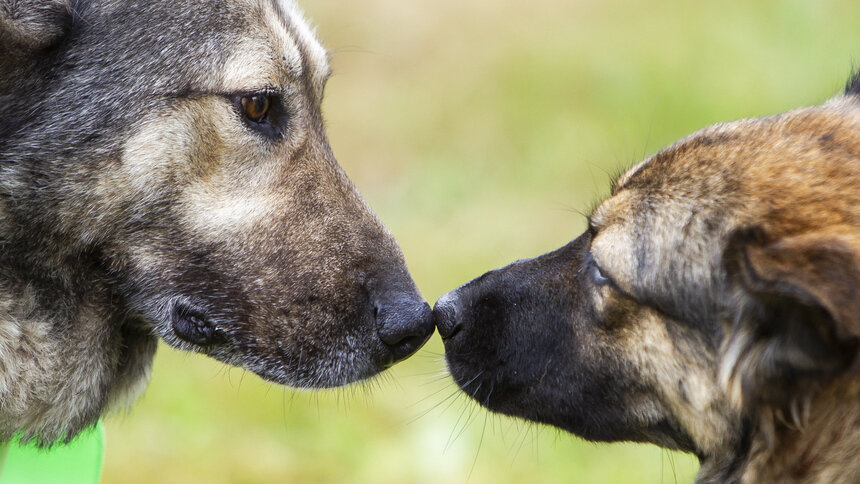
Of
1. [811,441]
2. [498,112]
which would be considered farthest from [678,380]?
[498,112]

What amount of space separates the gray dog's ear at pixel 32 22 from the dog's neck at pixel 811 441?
2.30 metres

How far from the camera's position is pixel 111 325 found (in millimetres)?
3047

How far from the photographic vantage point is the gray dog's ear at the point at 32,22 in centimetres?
272

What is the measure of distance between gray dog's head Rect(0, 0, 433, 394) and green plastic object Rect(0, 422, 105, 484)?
0.61 meters

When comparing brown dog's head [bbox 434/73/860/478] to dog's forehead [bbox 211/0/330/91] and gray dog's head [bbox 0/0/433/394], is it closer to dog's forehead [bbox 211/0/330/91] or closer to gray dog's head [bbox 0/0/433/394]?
gray dog's head [bbox 0/0/433/394]

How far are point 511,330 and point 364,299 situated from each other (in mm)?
488

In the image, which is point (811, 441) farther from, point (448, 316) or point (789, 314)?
point (448, 316)

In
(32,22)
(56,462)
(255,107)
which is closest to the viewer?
(32,22)

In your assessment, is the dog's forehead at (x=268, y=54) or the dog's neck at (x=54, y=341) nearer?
the dog's neck at (x=54, y=341)

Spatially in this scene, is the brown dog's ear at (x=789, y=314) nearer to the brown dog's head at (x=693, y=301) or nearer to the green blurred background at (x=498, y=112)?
the brown dog's head at (x=693, y=301)

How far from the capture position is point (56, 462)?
326 centimetres

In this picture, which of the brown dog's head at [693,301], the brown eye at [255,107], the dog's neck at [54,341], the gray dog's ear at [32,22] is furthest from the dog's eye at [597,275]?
the gray dog's ear at [32,22]

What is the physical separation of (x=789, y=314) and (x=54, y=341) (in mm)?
2148

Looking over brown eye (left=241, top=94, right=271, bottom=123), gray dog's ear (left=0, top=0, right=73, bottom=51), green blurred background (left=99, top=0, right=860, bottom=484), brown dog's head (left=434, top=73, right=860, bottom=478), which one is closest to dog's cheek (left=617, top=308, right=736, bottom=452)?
brown dog's head (left=434, top=73, right=860, bottom=478)
